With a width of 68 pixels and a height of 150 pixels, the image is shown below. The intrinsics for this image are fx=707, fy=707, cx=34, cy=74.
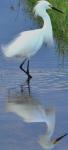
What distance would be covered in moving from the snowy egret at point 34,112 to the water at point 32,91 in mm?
29

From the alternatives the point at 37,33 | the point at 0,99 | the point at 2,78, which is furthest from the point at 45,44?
the point at 0,99

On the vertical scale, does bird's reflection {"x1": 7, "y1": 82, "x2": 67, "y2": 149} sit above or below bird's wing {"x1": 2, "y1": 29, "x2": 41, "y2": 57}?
above

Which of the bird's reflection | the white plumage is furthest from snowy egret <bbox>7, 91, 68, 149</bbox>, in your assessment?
the white plumage

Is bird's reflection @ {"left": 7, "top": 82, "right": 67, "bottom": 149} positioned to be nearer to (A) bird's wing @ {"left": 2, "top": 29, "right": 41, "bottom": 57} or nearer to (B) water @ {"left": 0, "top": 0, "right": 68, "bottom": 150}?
(B) water @ {"left": 0, "top": 0, "right": 68, "bottom": 150}

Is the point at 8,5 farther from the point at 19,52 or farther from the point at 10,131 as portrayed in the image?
the point at 10,131

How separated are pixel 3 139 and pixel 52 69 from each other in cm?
377

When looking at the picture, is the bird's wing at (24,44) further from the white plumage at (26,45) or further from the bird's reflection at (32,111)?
the bird's reflection at (32,111)

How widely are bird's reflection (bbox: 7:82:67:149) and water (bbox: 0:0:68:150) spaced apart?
0.02 metres

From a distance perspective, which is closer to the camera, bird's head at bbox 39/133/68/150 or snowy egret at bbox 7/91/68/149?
bird's head at bbox 39/133/68/150

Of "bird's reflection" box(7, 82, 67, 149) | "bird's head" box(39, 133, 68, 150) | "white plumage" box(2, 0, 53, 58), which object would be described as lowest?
"white plumage" box(2, 0, 53, 58)

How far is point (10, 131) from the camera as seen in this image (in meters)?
8.15

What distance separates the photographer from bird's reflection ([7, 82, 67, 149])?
25.9ft

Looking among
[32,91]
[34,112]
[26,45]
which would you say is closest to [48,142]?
[34,112]

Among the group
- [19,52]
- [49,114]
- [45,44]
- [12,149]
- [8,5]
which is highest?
[12,149]
